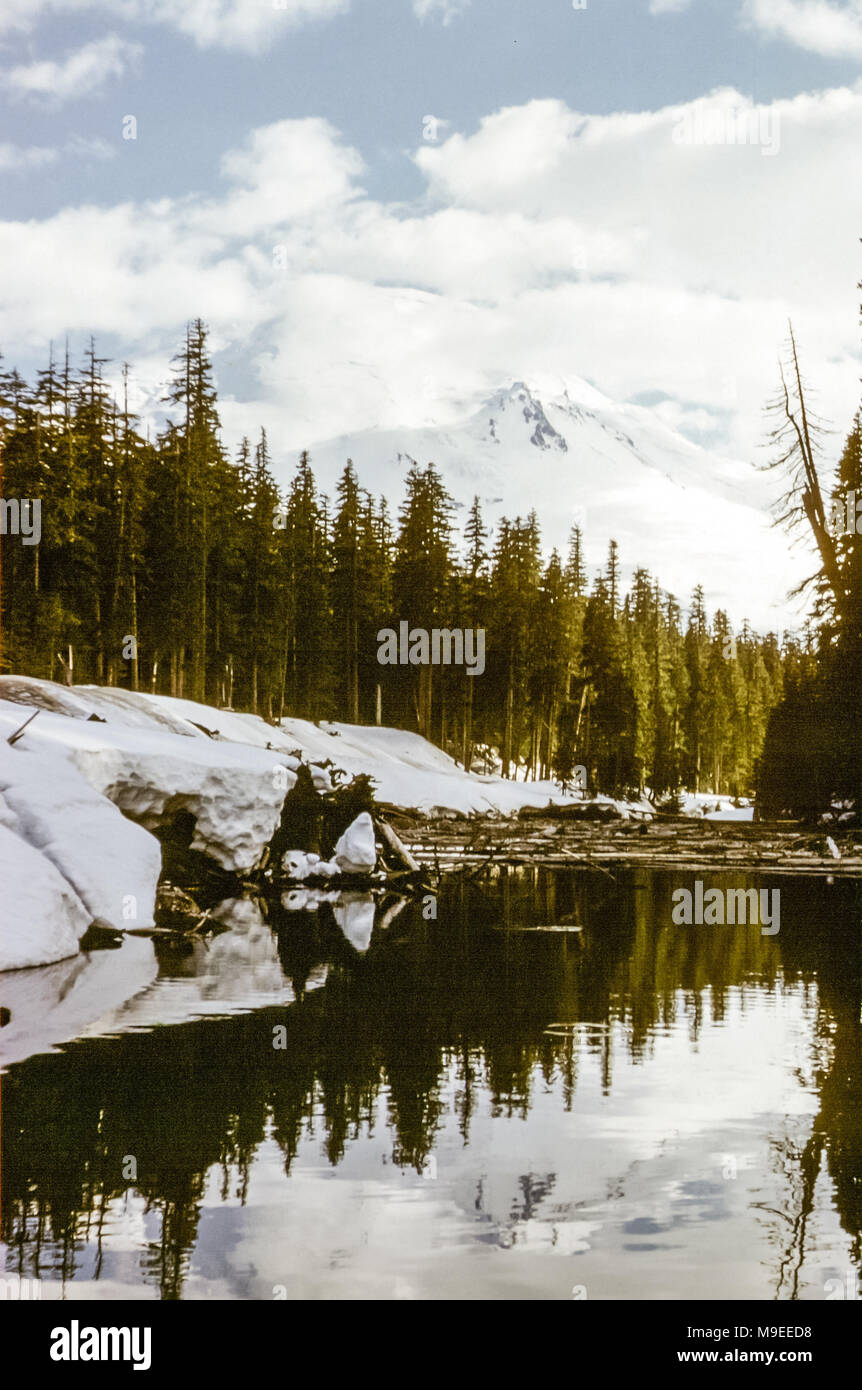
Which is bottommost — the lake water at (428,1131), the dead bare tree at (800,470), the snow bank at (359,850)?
the lake water at (428,1131)

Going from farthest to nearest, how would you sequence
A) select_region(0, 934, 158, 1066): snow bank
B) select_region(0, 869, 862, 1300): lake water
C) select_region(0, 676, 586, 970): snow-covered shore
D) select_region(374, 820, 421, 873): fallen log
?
select_region(374, 820, 421, 873): fallen log
select_region(0, 676, 586, 970): snow-covered shore
select_region(0, 934, 158, 1066): snow bank
select_region(0, 869, 862, 1300): lake water

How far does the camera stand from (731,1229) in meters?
6.10

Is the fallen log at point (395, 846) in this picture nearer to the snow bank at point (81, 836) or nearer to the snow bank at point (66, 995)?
the snow bank at point (81, 836)

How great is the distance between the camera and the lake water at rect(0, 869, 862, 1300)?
5.62m

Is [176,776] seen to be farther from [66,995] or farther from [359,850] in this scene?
[66,995]

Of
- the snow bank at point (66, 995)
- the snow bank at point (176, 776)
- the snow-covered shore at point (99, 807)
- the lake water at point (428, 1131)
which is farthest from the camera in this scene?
the snow bank at point (176, 776)

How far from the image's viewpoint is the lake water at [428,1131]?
18.4 ft

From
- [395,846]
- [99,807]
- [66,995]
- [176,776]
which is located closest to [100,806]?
[99,807]

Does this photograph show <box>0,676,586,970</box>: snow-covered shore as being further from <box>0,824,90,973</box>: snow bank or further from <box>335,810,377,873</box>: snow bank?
<box>335,810,377,873</box>: snow bank

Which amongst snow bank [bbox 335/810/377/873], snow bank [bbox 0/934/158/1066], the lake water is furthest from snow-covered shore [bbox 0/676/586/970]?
snow bank [bbox 335/810/377/873]

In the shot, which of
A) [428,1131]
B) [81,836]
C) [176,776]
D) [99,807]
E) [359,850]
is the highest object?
[176,776]

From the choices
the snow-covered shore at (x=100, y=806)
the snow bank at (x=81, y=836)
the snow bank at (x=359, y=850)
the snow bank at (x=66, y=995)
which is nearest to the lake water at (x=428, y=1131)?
the snow bank at (x=66, y=995)

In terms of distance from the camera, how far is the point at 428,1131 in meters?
7.77
